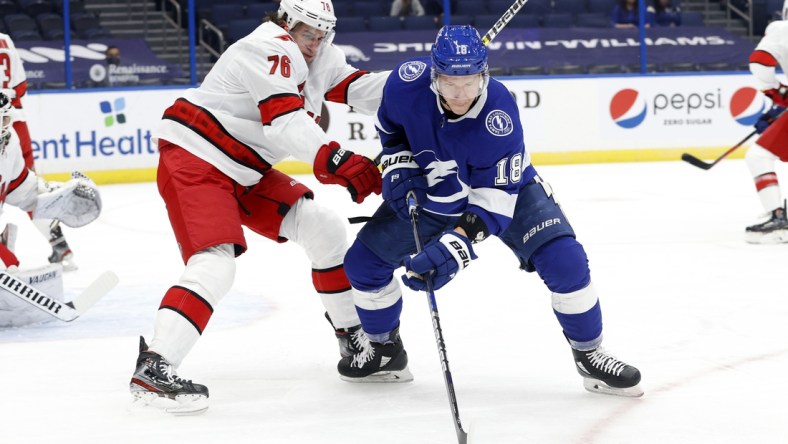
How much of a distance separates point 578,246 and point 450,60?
1.94 feet

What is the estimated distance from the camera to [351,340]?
3.12 m

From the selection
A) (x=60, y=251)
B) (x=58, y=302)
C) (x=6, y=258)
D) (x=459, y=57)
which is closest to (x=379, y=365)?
(x=459, y=57)

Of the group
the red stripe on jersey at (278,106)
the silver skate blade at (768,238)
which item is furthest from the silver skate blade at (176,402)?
the silver skate blade at (768,238)

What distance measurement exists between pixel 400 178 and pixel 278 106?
0.35m

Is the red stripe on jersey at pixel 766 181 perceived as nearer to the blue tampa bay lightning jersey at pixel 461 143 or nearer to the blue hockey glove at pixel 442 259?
the blue tampa bay lightning jersey at pixel 461 143

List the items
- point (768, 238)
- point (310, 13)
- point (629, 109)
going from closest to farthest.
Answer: point (310, 13), point (768, 238), point (629, 109)

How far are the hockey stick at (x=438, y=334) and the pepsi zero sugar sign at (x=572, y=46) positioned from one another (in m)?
6.37

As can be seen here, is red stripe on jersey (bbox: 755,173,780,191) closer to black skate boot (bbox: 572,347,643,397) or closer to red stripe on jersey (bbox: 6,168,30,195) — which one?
black skate boot (bbox: 572,347,643,397)

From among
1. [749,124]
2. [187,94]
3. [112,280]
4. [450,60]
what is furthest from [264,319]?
[749,124]

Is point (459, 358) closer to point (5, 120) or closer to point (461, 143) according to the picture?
point (461, 143)

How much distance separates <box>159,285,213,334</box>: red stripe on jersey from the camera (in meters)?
2.71

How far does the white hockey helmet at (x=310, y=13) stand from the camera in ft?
9.60

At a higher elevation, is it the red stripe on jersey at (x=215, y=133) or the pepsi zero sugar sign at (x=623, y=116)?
the red stripe on jersey at (x=215, y=133)

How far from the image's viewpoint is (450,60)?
2.56 metres
